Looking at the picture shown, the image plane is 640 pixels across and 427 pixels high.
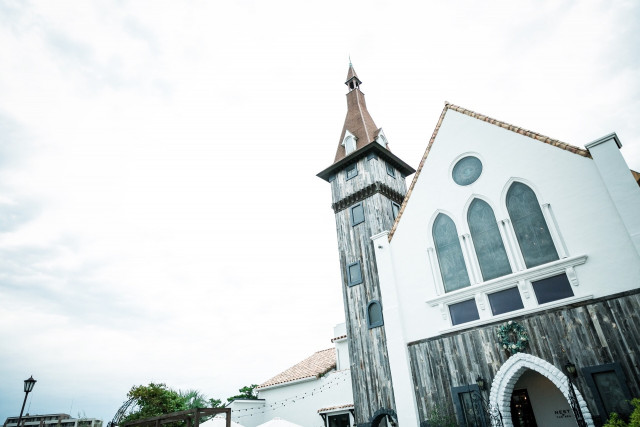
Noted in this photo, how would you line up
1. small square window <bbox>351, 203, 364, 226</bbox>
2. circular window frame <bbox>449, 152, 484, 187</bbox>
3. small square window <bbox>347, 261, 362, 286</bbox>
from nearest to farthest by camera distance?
circular window frame <bbox>449, 152, 484, 187</bbox>, small square window <bbox>347, 261, 362, 286</bbox>, small square window <bbox>351, 203, 364, 226</bbox>

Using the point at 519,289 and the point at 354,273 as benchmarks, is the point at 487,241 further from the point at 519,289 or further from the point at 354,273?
the point at 354,273

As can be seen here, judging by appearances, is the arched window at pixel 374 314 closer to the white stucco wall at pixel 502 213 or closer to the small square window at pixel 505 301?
the white stucco wall at pixel 502 213

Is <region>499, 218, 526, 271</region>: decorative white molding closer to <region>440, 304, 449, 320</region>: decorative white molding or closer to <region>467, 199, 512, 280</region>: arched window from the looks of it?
<region>467, 199, 512, 280</region>: arched window

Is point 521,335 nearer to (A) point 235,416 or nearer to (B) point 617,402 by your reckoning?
(B) point 617,402

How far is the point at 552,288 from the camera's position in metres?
11.6

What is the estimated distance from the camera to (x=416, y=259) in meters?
15.3

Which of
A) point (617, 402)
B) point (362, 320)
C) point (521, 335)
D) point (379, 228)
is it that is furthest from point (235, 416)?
point (617, 402)

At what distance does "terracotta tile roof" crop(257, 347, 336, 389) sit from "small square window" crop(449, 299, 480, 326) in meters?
12.7

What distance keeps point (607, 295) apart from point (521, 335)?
259cm

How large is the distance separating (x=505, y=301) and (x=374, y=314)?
6.11m

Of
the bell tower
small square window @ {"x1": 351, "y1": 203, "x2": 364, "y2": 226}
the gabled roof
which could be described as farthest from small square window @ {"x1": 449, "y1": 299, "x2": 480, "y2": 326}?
small square window @ {"x1": 351, "y1": 203, "x2": 364, "y2": 226}

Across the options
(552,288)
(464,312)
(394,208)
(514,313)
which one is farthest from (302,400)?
(552,288)

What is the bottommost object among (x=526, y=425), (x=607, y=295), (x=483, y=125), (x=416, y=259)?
(x=526, y=425)

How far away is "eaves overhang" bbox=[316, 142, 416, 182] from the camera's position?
2056 centimetres
